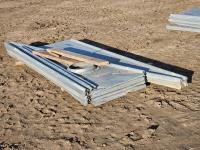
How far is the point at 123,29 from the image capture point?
37.3 feet

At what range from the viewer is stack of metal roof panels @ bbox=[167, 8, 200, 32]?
10.2 meters

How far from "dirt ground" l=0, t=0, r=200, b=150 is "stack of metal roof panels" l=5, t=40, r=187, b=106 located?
0.18 meters

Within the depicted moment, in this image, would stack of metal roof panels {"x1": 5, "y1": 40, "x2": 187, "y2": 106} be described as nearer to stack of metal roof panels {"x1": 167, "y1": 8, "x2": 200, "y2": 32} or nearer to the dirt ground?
the dirt ground

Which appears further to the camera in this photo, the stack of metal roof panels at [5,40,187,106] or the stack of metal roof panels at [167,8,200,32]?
the stack of metal roof panels at [167,8,200,32]

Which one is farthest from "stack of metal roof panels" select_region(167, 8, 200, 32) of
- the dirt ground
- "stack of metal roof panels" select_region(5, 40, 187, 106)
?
"stack of metal roof panels" select_region(5, 40, 187, 106)

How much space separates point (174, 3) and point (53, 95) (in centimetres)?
819

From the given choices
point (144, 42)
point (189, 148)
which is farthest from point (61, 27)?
point (189, 148)

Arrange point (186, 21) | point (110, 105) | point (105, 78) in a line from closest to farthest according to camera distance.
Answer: point (110, 105)
point (105, 78)
point (186, 21)

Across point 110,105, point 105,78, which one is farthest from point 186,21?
point 110,105

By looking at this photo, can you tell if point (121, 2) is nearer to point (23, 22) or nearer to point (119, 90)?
point (23, 22)

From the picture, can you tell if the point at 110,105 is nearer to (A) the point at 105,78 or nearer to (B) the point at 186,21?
(A) the point at 105,78

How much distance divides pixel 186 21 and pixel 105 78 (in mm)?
4456

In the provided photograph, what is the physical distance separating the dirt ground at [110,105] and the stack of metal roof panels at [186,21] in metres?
0.20

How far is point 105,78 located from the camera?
7008mm
